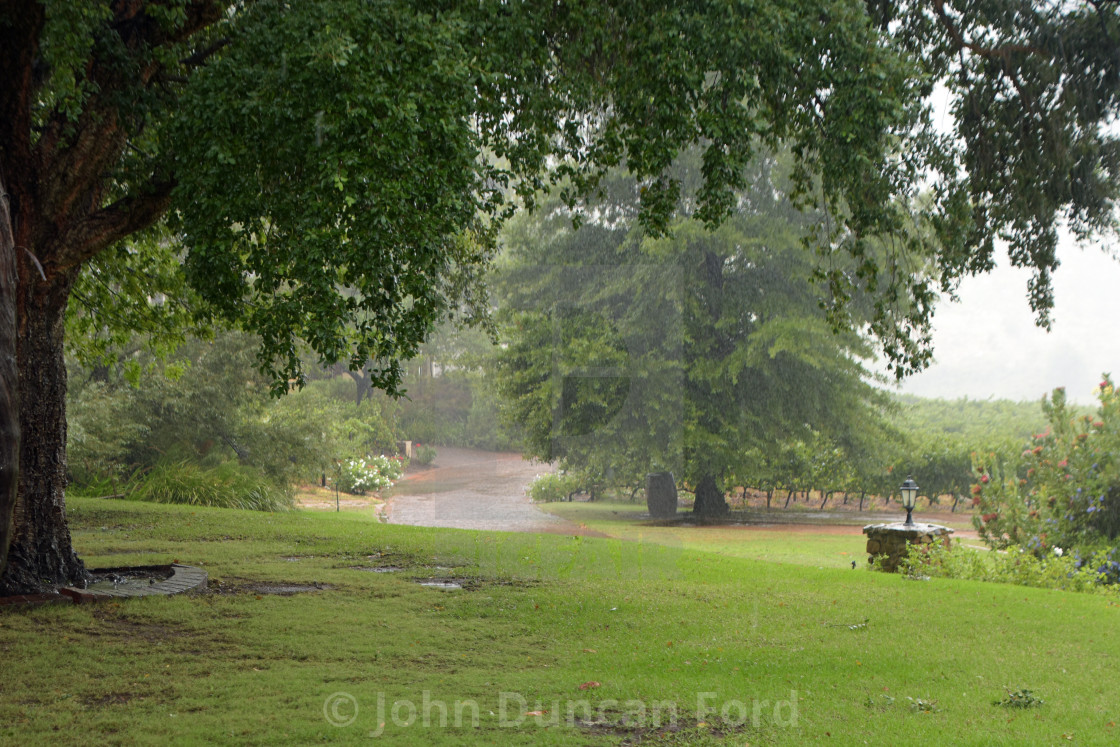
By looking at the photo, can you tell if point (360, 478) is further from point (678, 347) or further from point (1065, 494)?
point (1065, 494)

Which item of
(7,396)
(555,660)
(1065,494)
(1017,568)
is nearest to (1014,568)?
(1017,568)

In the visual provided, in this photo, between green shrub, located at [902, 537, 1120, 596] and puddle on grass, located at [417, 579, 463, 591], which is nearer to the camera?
puddle on grass, located at [417, 579, 463, 591]

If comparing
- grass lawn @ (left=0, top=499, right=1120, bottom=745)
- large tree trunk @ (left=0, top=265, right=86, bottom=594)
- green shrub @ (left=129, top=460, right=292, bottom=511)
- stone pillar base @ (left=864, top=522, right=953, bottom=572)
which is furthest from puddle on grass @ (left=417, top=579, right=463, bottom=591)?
green shrub @ (left=129, top=460, right=292, bottom=511)

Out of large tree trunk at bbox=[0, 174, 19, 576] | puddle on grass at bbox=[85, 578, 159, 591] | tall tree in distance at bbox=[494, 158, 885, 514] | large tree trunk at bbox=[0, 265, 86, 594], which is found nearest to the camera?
large tree trunk at bbox=[0, 174, 19, 576]

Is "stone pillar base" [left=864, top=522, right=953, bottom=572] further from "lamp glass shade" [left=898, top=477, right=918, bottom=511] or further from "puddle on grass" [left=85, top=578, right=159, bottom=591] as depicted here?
"puddle on grass" [left=85, top=578, right=159, bottom=591]

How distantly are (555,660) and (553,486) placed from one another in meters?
18.0

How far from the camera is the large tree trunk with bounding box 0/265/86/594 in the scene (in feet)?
23.1

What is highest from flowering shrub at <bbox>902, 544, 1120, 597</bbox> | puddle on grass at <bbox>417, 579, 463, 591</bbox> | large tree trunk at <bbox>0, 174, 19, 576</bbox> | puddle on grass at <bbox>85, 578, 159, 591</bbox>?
large tree trunk at <bbox>0, 174, 19, 576</bbox>

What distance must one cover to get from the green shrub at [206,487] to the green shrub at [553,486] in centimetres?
788

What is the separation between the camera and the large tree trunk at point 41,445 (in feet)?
23.1

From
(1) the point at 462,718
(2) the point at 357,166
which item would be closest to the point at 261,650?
(1) the point at 462,718

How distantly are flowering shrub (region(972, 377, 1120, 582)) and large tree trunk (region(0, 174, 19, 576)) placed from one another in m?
11.2

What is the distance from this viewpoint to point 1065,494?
1130 centimetres

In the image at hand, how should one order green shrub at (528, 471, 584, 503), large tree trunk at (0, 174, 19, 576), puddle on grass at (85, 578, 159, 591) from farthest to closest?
green shrub at (528, 471, 584, 503)
puddle on grass at (85, 578, 159, 591)
large tree trunk at (0, 174, 19, 576)
